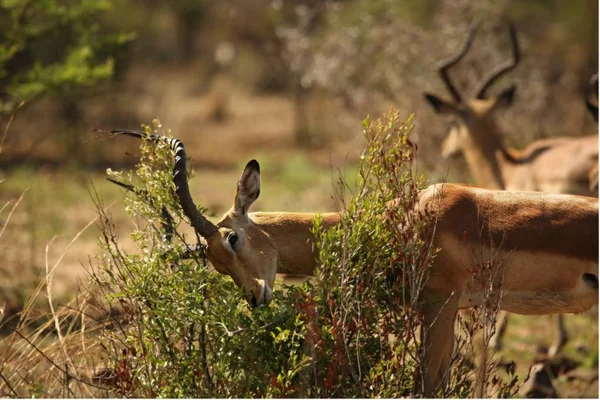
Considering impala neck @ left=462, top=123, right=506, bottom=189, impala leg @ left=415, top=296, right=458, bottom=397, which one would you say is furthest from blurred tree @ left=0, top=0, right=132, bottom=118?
impala leg @ left=415, top=296, right=458, bottom=397

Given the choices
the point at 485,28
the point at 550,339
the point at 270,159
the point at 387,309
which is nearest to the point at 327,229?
the point at 387,309

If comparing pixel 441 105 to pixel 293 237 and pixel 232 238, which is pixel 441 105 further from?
pixel 232 238

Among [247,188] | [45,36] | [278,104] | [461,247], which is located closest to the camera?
[247,188]

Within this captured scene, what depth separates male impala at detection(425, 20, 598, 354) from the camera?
28.3 ft

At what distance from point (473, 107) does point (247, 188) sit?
556cm

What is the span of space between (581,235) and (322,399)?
1.82 m

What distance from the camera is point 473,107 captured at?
9594 millimetres

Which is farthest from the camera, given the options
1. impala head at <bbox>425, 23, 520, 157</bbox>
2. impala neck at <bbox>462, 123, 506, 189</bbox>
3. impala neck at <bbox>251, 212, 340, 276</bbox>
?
impala head at <bbox>425, 23, 520, 157</bbox>

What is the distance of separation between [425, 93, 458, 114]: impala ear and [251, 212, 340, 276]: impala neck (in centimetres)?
490

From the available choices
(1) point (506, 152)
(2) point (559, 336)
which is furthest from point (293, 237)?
(1) point (506, 152)

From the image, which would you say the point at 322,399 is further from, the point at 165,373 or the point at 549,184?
the point at 549,184

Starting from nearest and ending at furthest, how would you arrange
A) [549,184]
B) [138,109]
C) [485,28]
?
[549,184], [485,28], [138,109]

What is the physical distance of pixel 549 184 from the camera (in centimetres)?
871

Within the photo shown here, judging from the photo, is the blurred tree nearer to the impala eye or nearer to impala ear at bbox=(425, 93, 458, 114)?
impala ear at bbox=(425, 93, 458, 114)
